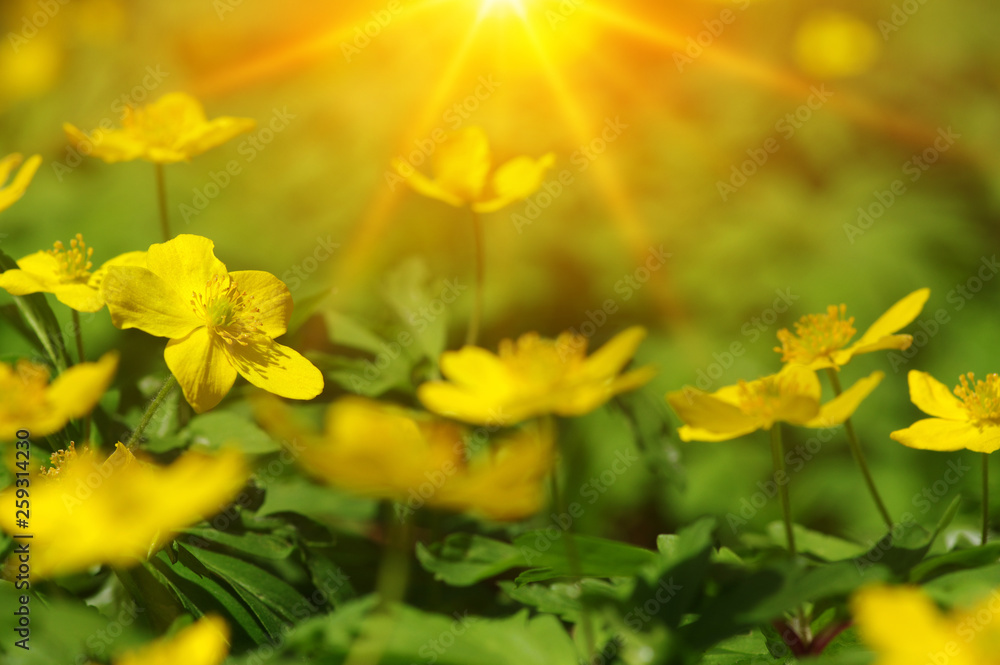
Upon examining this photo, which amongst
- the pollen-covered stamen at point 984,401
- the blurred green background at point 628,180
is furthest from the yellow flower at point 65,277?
the pollen-covered stamen at point 984,401

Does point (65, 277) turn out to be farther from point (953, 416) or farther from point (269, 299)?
point (953, 416)

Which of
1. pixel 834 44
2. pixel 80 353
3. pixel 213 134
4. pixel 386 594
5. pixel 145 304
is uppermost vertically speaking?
pixel 834 44

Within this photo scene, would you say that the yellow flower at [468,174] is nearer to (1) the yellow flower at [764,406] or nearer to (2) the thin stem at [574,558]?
(1) the yellow flower at [764,406]

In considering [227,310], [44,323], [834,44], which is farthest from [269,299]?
[834,44]

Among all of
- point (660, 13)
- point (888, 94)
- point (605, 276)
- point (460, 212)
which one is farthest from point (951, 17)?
point (460, 212)

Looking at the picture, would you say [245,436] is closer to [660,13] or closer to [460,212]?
[460,212]

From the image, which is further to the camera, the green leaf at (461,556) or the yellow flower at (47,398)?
the green leaf at (461,556)

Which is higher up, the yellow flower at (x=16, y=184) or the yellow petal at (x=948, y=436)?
the yellow flower at (x=16, y=184)
